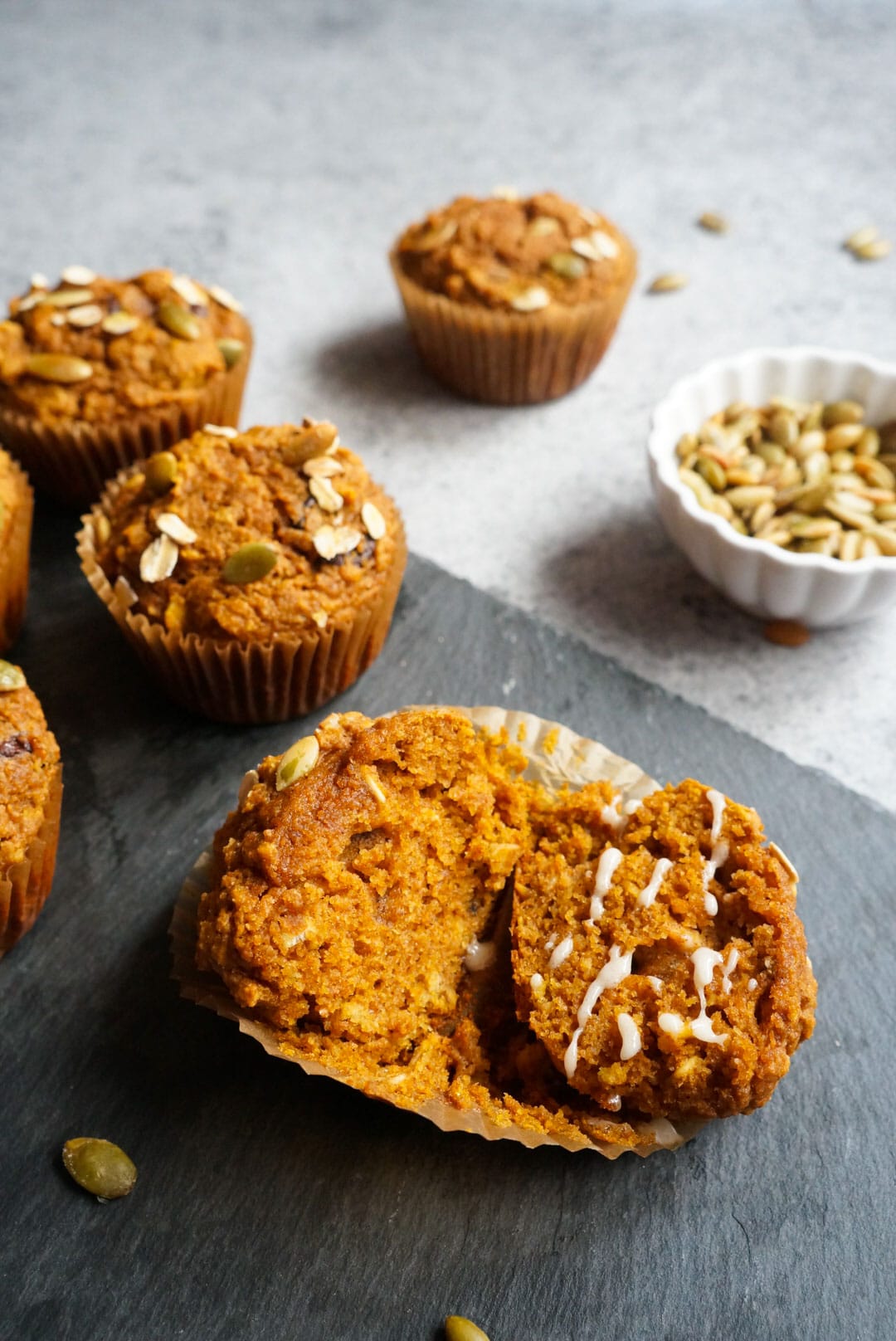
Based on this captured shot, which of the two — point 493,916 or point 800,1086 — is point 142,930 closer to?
point 493,916

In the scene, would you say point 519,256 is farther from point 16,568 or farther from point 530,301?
point 16,568

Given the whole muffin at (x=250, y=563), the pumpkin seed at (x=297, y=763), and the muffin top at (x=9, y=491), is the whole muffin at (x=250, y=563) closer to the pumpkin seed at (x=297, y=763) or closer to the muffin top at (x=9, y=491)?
the muffin top at (x=9, y=491)

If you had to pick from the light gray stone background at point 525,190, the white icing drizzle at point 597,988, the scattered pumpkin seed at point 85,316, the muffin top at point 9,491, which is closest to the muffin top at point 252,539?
the muffin top at point 9,491

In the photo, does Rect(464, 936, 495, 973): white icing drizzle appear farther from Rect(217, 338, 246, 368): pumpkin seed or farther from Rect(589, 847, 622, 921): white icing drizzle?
Rect(217, 338, 246, 368): pumpkin seed

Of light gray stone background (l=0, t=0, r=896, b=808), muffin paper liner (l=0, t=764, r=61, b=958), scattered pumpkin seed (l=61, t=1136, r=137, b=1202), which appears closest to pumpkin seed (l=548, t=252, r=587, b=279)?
light gray stone background (l=0, t=0, r=896, b=808)

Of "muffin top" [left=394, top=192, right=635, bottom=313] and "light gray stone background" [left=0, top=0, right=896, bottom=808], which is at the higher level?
"muffin top" [left=394, top=192, right=635, bottom=313]

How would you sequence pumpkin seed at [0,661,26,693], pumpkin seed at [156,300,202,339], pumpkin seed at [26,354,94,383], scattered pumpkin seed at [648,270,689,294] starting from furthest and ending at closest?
scattered pumpkin seed at [648,270,689,294] → pumpkin seed at [156,300,202,339] → pumpkin seed at [26,354,94,383] → pumpkin seed at [0,661,26,693]
